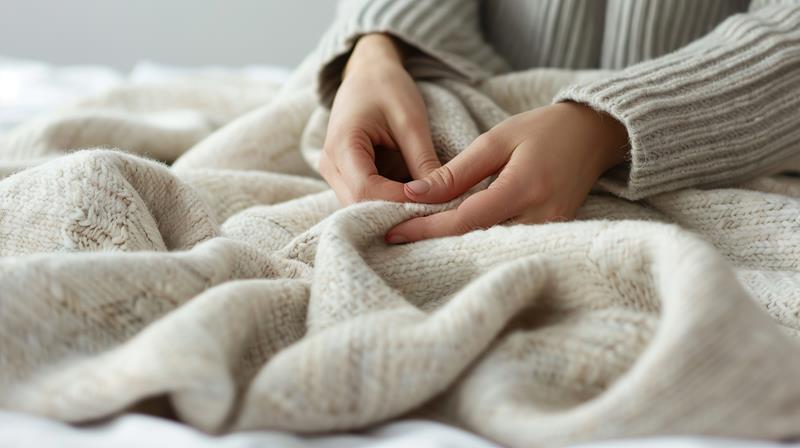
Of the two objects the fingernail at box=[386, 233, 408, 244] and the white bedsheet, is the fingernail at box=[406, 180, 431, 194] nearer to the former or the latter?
the fingernail at box=[386, 233, 408, 244]

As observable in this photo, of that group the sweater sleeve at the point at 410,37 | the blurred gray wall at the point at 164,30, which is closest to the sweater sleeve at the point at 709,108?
the sweater sleeve at the point at 410,37

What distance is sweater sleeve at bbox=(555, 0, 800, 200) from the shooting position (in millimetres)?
532

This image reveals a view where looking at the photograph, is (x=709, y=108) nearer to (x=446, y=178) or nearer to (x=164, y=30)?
(x=446, y=178)

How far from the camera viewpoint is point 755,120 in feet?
1.90

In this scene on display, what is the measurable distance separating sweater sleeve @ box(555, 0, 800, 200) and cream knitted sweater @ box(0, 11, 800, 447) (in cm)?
6

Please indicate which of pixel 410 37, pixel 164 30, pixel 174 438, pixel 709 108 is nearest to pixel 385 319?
pixel 174 438

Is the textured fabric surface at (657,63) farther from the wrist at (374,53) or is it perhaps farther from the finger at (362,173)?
the finger at (362,173)

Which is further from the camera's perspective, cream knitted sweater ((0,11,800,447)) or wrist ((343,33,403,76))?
wrist ((343,33,403,76))

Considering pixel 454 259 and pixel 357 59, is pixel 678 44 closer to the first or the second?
pixel 357 59

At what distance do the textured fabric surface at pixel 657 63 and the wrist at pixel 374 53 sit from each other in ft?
0.04

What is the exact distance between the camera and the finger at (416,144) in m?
0.55

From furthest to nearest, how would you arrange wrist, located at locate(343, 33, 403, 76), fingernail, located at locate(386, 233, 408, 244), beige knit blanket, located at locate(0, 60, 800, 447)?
wrist, located at locate(343, 33, 403, 76) → fingernail, located at locate(386, 233, 408, 244) → beige knit blanket, located at locate(0, 60, 800, 447)

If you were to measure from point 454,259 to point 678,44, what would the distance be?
0.51 m

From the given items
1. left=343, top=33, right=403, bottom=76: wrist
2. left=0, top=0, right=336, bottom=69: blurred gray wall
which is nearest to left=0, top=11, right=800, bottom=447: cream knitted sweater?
left=343, top=33, right=403, bottom=76: wrist
